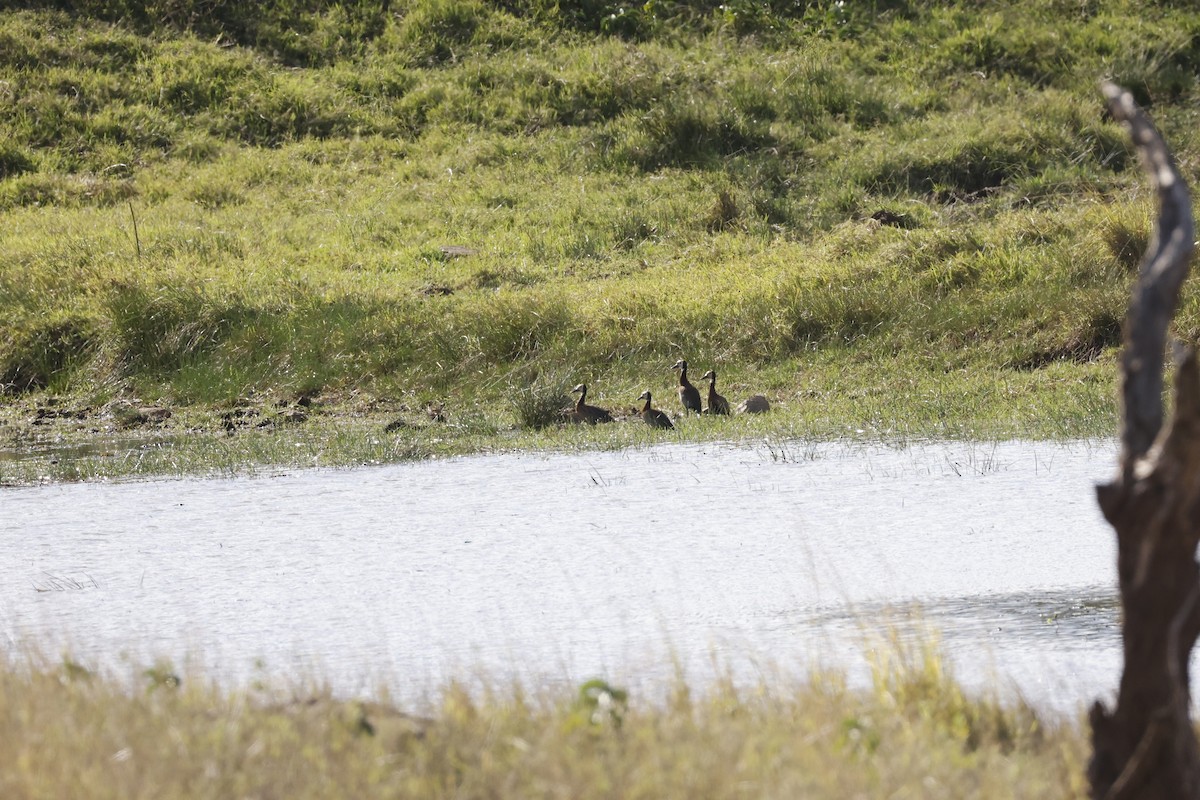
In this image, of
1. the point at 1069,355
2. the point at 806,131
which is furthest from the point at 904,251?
the point at 806,131

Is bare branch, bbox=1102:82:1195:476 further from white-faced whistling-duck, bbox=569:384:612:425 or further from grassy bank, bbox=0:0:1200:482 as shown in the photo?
white-faced whistling-duck, bbox=569:384:612:425

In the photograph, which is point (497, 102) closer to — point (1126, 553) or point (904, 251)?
point (904, 251)

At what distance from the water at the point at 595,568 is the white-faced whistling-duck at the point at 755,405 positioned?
203cm

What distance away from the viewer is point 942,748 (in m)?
4.21

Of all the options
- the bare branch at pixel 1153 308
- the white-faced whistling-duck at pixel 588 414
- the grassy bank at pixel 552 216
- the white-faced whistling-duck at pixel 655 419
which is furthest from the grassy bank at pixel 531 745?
the white-faced whistling-duck at pixel 588 414

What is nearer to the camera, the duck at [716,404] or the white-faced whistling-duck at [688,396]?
the duck at [716,404]

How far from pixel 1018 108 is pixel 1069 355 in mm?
9168

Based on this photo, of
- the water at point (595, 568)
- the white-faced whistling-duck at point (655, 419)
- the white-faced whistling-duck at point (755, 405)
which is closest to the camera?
the water at point (595, 568)

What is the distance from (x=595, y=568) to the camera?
25.6 feet

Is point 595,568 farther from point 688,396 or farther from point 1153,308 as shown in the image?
point 688,396

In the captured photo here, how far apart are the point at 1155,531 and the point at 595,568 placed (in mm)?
4359

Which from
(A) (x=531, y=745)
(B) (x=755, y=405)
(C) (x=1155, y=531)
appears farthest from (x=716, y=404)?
(C) (x=1155, y=531)

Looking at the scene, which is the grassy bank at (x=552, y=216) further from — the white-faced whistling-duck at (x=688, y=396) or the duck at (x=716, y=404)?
the white-faced whistling-duck at (x=688, y=396)

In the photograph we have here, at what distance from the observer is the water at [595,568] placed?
5969 millimetres
